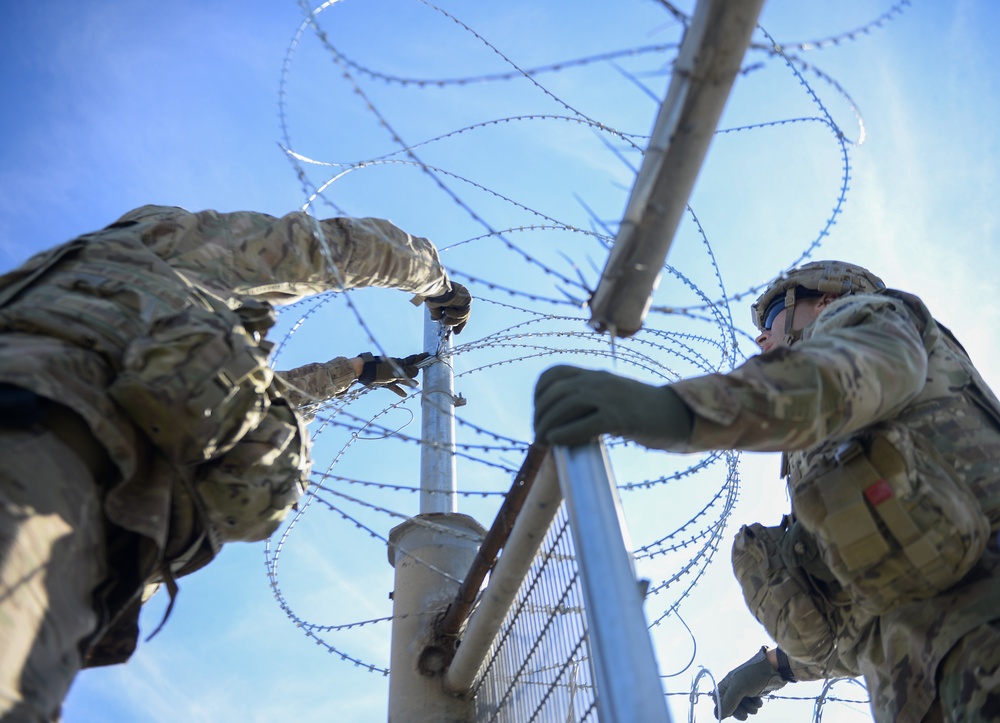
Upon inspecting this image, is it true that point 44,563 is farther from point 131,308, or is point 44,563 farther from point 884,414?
point 884,414

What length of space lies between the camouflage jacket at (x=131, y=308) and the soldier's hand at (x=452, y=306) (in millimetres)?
1789

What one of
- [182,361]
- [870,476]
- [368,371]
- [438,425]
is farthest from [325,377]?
[870,476]

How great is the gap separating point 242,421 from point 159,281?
→ 29.2 inches

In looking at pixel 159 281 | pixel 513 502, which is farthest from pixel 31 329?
pixel 513 502

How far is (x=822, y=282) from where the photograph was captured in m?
5.24

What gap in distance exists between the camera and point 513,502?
4.20 metres

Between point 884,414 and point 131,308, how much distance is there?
289 cm

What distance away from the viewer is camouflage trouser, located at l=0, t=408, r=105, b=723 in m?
2.38

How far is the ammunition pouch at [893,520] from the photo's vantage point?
3.39 meters

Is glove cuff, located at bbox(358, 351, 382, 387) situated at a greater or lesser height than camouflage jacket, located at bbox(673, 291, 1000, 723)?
greater

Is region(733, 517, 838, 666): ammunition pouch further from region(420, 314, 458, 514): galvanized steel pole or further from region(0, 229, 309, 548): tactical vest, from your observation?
region(0, 229, 309, 548): tactical vest

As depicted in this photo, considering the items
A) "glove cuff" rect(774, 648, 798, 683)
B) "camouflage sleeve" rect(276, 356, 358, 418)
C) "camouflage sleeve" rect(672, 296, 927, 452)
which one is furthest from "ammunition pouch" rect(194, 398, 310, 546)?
"glove cuff" rect(774, 648, 798, 683)

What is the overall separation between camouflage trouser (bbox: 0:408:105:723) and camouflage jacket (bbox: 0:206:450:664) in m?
0.11

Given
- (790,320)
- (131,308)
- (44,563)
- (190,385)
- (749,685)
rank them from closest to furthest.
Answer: (44,563) < (190,385) < (131,308) < (790,320) < (749,685)
